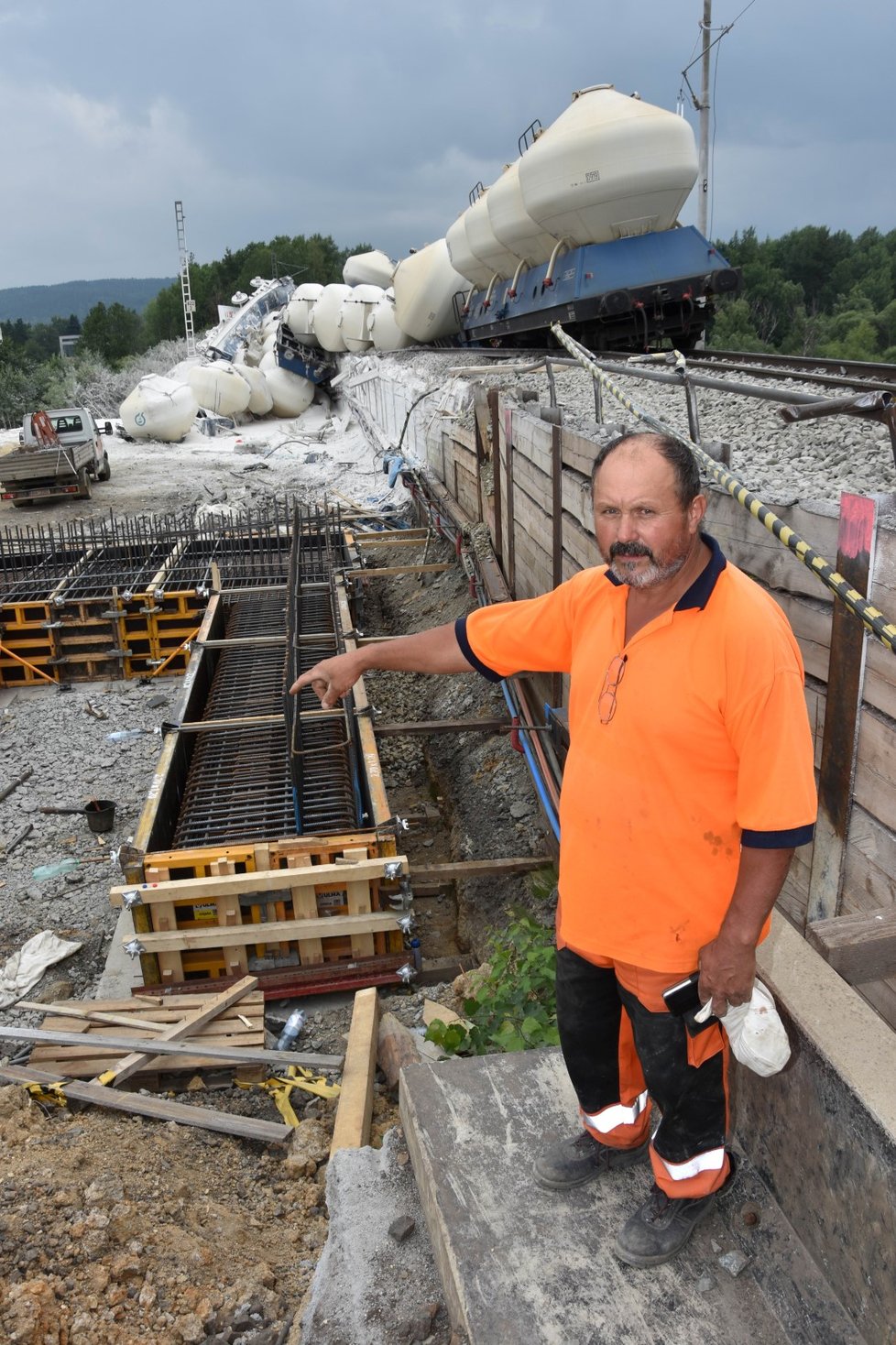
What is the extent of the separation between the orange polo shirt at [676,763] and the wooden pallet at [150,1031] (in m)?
2.98

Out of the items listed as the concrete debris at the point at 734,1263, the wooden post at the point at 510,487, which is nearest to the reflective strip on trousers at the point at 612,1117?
the concrete debris at the point at 734,1263

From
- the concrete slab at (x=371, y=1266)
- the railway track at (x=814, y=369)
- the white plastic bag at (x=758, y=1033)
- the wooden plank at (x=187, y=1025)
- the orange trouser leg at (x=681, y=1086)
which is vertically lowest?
the wooden plank at (x=187, y=1025)

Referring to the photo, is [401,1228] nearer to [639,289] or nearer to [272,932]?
[272,932]

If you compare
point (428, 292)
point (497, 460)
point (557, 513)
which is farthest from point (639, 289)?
point (428, 292)

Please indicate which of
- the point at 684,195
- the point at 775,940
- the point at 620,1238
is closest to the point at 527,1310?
the point at 620,1238

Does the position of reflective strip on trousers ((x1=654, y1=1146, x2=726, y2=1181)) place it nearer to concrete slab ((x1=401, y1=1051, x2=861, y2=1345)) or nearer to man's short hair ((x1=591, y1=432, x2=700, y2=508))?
concrete slab ((x1=401, y1=1051, x2=861, y2=1345))

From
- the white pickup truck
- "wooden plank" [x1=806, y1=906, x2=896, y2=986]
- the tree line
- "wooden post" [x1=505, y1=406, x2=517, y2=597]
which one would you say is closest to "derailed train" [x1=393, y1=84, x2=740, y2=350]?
"wooden post" [x1=505, y1=406, x2=517, y2=597]

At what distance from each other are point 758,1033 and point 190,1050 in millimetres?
3279

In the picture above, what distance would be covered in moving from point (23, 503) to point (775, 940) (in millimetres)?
24132

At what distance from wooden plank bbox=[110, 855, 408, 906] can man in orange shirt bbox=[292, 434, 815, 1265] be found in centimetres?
320

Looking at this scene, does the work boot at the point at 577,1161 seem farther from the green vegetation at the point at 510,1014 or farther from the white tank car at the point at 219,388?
the white tank car at the point at 219,388

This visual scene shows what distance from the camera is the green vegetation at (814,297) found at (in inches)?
1567

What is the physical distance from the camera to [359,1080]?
3949mm

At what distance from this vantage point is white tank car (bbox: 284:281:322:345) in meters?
37.8
